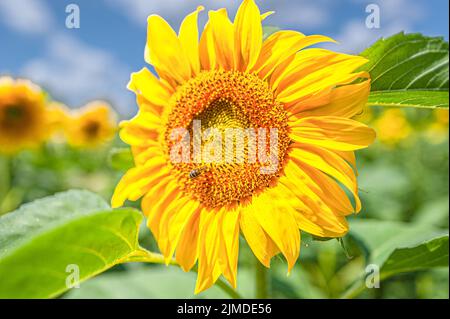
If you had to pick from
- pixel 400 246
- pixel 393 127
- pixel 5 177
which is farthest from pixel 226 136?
pixel 393 127

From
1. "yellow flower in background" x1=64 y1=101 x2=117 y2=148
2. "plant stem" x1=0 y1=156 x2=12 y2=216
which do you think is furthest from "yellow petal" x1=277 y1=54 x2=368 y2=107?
"yellow flower in background" x1=64 y1=101 x2=117 y2=148

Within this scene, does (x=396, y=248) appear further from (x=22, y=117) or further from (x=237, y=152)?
(x=22, y=117)

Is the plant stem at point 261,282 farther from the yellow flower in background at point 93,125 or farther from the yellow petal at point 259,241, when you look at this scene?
the yellow flower in background at point 93,125

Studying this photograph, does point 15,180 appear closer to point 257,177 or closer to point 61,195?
point 61,195

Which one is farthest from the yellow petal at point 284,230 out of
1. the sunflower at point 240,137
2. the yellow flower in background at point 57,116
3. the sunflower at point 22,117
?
the yellow flower in background at point 57,116
